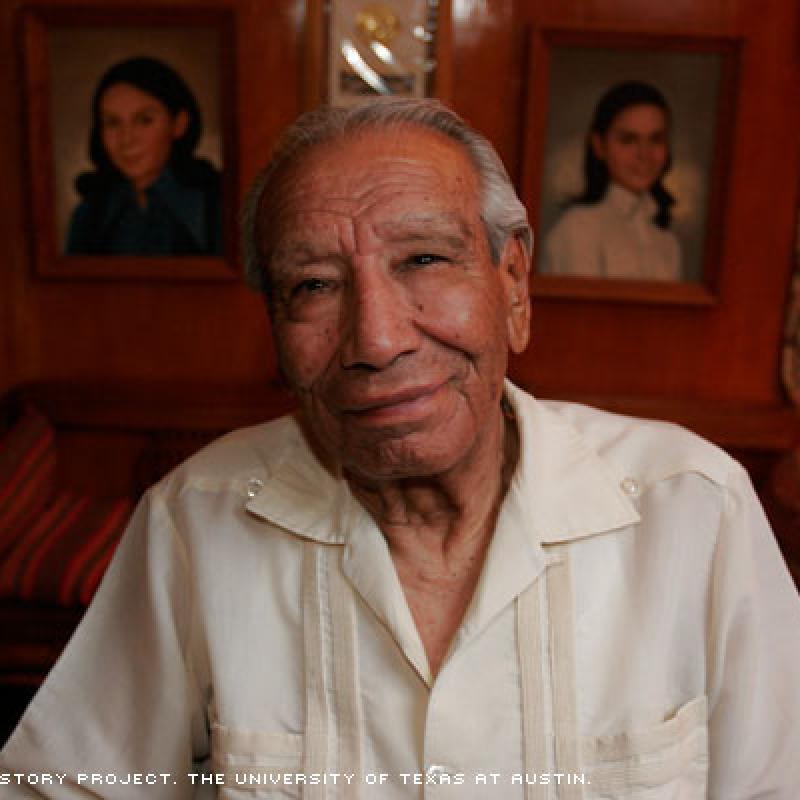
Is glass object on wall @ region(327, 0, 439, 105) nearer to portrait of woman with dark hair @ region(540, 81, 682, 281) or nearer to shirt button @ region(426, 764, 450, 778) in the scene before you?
portrait of woman with dark hair @ region(540, 81, 682, 281)

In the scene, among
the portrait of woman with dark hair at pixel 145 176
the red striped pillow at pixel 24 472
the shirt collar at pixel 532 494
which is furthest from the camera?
the portrait of woman with dark hair at pixel 145 176

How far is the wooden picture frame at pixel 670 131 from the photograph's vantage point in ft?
8.35

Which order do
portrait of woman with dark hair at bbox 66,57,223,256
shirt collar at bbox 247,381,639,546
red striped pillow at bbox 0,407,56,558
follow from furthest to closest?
portrait of woman with dark hair at bbox 66,57,223,256 → red striped pillow at bbox 0,407,56,558 → shirt collar at bbox 247,381,639,546

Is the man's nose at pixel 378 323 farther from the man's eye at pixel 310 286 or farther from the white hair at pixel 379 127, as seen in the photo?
the white hair at pixel 379 127

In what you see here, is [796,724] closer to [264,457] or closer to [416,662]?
[416,662]

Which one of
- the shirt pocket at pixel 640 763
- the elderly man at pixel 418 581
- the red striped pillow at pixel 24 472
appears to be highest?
the elderly man at pixel 418 581

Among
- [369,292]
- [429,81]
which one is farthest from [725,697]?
[429,81]

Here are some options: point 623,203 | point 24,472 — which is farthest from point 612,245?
point 24,472

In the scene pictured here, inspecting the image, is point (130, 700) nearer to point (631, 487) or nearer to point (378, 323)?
point (378, 323)

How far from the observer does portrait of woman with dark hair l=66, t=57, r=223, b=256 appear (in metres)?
2.64

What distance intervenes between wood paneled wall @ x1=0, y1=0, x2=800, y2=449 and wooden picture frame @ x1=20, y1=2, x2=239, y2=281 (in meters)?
0.04

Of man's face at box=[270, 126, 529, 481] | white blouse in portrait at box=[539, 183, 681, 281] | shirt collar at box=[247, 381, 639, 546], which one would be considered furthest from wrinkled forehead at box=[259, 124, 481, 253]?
white blouse in portrait at box=[539, 183, 681, 281]

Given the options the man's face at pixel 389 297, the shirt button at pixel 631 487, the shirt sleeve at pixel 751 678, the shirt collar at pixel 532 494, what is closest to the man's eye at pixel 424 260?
the man's face at pixel 389 297

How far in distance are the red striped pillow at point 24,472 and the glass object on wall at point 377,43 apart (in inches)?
55.2
